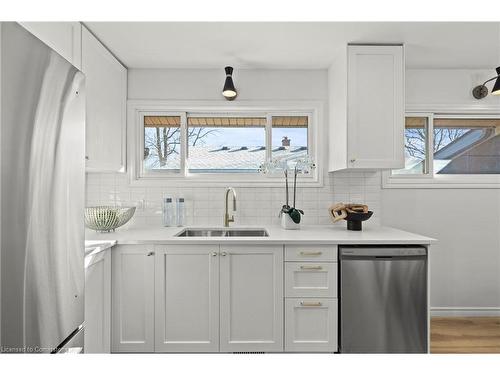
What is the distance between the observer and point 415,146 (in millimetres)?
2986

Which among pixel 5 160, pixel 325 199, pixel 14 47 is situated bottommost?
pixel 325 199

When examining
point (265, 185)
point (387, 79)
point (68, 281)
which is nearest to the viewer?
point (68, 281)

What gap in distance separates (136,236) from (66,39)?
1.26 meters

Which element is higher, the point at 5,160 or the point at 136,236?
the point at 5,160

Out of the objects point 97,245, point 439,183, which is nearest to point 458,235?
point 439,183

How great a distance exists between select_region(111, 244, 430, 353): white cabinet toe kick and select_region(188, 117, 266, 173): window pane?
1014 mm

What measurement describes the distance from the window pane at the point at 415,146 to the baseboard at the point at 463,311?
1.26m

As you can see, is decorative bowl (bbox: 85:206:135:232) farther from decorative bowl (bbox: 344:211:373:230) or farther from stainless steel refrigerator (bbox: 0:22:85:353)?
decorative bowl (bbox: 344:211:373:230)

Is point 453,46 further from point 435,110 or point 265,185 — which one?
point 265,185

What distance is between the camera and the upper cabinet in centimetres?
236

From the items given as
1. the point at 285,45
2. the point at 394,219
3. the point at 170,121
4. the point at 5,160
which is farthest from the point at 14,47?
the point at 394,219

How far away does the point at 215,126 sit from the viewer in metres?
2.95

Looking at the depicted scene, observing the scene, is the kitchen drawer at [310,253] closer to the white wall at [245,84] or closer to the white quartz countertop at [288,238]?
the white quartz countertop at [288,238]

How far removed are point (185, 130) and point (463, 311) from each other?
118 inches
